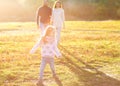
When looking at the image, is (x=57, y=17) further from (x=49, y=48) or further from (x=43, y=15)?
(x=49, y=48)

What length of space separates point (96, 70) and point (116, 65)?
1.16m

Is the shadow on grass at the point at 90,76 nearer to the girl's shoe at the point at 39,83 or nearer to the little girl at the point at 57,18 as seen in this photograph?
the girl's shoe at the point at 39,83

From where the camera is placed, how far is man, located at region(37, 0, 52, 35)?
1300cm

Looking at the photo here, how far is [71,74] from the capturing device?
10.6 m

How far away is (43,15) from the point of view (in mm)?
13102

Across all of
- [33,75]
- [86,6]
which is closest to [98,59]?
[33,75]

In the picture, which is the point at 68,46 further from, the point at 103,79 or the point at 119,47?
the point at 103,79

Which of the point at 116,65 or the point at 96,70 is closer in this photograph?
the point at 96,70

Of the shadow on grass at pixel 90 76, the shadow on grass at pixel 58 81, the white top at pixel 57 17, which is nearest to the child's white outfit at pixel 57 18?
the white top at pixel 57 17

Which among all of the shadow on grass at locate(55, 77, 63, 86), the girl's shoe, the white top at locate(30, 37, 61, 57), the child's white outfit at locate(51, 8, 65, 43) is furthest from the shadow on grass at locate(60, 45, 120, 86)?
the child's white outfit at locate(51, 8, 65, 43)

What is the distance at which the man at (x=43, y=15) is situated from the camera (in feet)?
42.6

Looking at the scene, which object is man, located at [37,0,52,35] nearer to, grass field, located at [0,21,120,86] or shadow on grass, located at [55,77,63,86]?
grass field, located at [0,21,120,86]

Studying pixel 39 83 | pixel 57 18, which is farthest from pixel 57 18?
pixel 39 83

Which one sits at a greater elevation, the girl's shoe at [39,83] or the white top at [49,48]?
the white top at [49,48]
